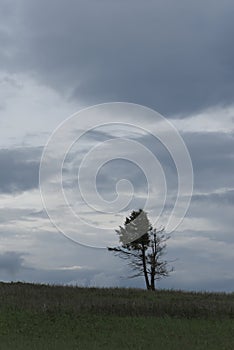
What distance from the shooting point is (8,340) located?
83.2 ft

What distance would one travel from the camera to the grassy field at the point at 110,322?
24.4m

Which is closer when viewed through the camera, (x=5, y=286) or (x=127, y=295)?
(x=127, y=295)

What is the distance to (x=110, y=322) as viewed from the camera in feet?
96.5

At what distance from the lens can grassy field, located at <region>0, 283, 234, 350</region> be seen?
24.4 metres

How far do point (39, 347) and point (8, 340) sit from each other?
2610mm

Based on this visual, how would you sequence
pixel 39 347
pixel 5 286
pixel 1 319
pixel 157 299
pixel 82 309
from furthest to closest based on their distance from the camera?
pixel 5 286 < pixel 157 299 < pixel 82 309 < pixel 1 319 < pixel 39 347

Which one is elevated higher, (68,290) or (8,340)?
(68,290)

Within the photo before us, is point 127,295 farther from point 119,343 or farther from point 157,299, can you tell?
point 119,343

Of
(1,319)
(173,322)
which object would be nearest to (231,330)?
(173,322)

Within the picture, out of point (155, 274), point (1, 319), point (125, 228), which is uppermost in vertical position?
point (125, 228)

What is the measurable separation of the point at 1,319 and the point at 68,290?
13889 millimetres

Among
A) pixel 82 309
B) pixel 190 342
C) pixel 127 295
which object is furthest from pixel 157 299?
pixel 190 342

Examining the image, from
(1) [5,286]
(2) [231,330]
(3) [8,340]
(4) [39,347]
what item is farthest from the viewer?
(1) [5,286]

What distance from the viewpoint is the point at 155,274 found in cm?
5550
